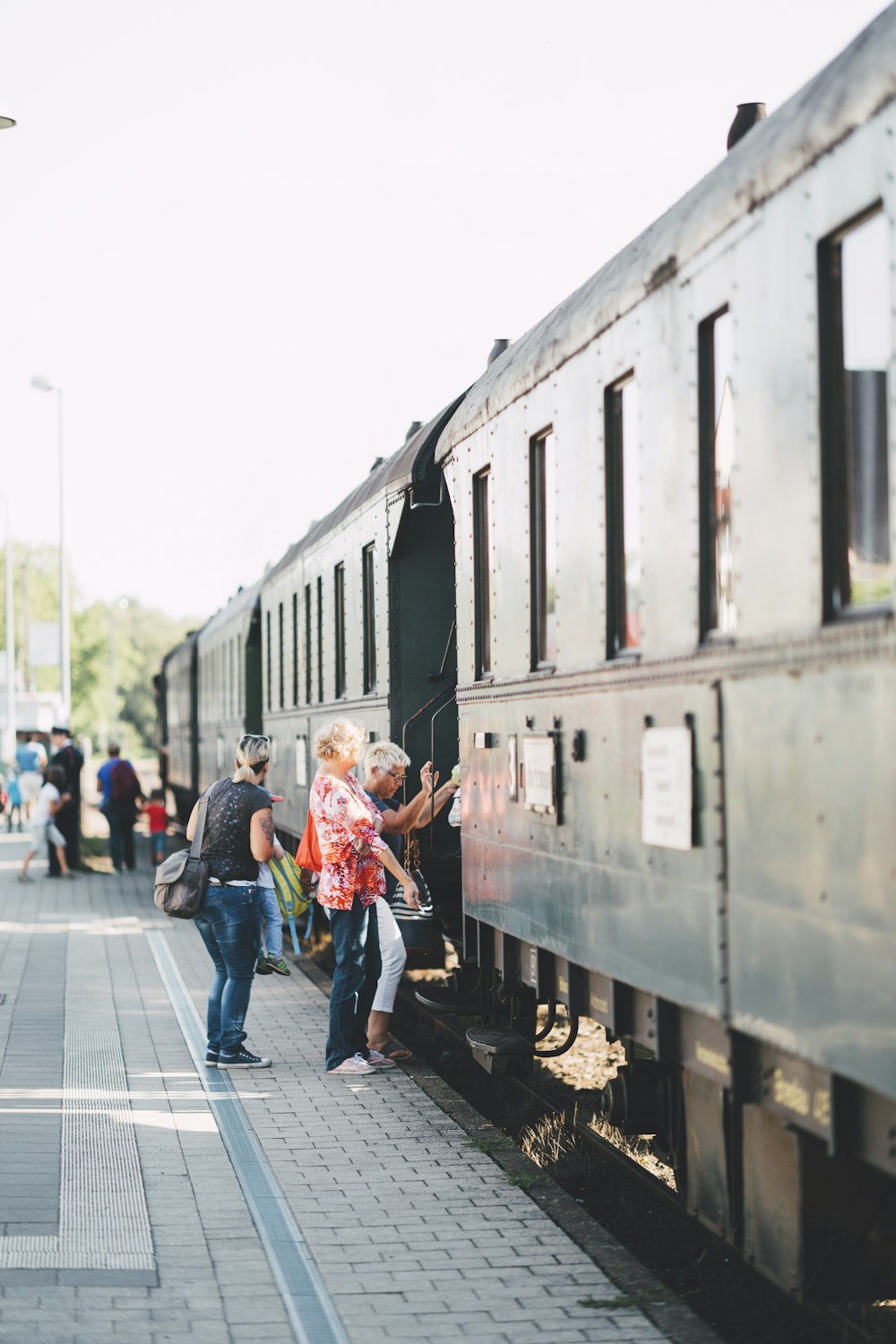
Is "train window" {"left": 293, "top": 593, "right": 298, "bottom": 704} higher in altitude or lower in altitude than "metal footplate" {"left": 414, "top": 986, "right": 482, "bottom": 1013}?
higher

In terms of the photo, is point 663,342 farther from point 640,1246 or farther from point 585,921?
point 640,1246

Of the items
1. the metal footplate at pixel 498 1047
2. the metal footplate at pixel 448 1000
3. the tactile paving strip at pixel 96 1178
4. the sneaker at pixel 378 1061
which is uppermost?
the metal footplate at pixel 448 1000

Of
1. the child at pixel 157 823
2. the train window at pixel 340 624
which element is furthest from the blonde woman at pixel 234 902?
the child at pixel 157 823

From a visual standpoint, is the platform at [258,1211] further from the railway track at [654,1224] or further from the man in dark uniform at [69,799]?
the man in dark uniform at [69,799]

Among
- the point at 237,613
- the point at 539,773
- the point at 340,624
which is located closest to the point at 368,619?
the point at 340,624

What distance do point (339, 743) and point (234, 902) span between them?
1.12 meters

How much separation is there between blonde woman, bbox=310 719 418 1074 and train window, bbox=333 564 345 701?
4177 millimetres

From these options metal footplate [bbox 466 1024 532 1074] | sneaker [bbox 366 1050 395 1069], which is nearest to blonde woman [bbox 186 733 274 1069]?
sneaker [bbox 366 1050 395 1069]

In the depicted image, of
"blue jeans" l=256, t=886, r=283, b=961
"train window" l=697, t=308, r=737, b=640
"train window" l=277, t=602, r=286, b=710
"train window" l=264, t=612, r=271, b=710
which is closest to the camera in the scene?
"train window" l=697, t=308, r=737, b=640

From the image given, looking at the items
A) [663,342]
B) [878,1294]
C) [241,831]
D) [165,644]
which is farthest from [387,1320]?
[165,644]

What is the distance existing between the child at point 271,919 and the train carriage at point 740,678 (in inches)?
110

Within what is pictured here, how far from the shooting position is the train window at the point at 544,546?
7215 millimetres

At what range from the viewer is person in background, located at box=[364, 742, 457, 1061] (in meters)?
9.99

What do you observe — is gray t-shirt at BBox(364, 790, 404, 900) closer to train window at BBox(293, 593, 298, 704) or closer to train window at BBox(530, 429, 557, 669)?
train window at BBox(530, 429, 557, 669)
